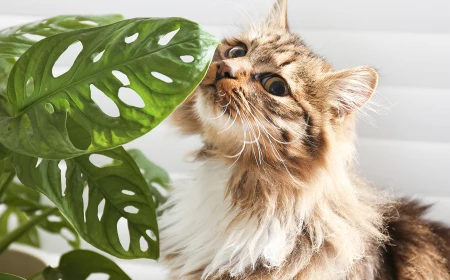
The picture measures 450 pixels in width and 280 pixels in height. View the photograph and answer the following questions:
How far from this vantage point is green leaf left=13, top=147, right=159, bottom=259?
1015mm

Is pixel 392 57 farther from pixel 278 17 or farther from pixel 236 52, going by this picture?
pixel 236 52

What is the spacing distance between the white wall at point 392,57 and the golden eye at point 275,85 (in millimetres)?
310

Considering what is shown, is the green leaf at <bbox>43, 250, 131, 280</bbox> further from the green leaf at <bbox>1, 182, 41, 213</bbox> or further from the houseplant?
the green leaf at <bbox>1, 182, 41, 213</bbox>

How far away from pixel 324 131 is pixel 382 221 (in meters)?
0.25

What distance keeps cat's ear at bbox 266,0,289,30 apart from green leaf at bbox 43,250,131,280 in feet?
2.04

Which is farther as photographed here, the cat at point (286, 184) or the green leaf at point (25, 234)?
the green leaf at point (25, 234)

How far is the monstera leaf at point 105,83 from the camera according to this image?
2.78 feet

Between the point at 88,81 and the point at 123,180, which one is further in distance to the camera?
the point at 123,180

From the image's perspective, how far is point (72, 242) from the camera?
1482 mm

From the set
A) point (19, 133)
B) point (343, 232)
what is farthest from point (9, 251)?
point (343, 232)

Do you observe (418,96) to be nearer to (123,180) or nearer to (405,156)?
(405,156)

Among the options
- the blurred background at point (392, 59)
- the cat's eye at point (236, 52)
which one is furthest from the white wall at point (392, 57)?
the cat's eye at point (236, 52)

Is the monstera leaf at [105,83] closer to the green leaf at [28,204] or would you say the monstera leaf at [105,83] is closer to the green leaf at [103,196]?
the green leaf at [103,196]

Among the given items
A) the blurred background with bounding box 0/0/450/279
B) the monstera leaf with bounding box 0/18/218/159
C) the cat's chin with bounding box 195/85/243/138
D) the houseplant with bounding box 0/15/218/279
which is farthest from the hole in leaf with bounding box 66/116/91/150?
the blurred background with bounding box 0/0/450/279
